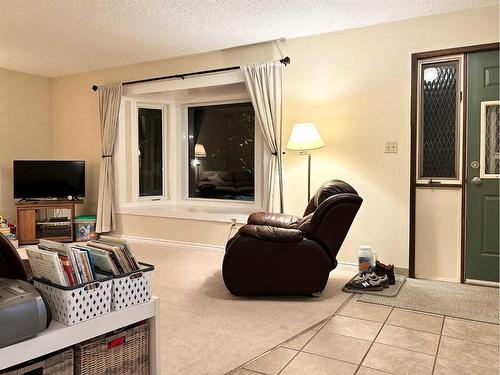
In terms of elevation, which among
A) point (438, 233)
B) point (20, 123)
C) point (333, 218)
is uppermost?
point (20, 123)

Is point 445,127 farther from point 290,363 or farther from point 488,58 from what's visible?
point 290,363

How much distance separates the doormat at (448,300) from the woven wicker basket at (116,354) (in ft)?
6.87

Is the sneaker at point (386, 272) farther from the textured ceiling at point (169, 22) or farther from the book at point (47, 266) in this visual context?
the book at point (47, 266)

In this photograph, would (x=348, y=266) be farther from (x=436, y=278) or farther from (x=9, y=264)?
(x=9, y=264)

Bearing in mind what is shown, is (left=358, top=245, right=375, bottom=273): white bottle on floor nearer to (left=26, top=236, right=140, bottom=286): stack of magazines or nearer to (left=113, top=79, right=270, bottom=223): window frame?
(left=113, top=79, right=270, bottom=223): window frame

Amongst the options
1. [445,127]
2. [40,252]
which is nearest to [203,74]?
[445,127]

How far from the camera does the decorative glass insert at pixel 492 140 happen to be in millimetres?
3674

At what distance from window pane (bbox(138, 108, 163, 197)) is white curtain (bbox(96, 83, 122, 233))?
16.0 inches

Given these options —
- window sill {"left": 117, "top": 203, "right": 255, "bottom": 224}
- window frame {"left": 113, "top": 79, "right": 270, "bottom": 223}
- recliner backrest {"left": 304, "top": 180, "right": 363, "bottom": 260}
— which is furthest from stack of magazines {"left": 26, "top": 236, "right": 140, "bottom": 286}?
window frame {"left": 113, "top": 79, "right": 270, "bottom": 223}

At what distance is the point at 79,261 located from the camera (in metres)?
1.53

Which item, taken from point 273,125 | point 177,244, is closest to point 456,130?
point 273,125

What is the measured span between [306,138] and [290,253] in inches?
51.9

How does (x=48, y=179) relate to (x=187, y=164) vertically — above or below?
below

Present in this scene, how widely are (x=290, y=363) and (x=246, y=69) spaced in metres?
3.34
